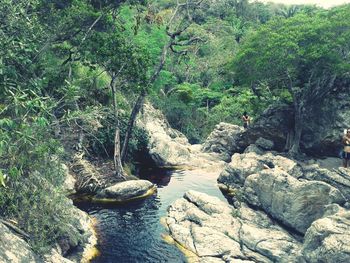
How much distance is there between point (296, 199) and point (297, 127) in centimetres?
1528

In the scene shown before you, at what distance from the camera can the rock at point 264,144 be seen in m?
39.6

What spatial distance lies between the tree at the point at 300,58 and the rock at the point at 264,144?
1860mm

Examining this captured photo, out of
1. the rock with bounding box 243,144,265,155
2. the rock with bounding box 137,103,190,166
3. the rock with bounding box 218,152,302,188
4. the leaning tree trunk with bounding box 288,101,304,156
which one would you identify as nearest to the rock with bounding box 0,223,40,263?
the rock with bounding box 218,152,302,188

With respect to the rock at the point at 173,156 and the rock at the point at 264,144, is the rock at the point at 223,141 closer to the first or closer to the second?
the rock at the point at 173,156

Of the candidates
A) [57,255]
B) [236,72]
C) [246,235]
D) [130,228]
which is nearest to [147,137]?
[236,72]

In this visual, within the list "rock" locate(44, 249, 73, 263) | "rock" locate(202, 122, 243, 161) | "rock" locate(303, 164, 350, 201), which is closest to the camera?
"rock" locate(44, 249, 73, 263)

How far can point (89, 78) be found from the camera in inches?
1266

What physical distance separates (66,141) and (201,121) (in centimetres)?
3231

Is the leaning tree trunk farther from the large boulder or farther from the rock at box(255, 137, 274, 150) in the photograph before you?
the rock at box(255, 137, 274, 150)

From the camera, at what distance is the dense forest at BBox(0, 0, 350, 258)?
56.6 ft

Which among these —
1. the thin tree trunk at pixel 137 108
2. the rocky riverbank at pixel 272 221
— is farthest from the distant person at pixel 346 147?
the thin tree trunk at pixel 137 108

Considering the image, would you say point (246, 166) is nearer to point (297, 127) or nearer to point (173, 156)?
point (297, 127)

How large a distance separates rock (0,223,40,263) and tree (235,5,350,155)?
84.6ft

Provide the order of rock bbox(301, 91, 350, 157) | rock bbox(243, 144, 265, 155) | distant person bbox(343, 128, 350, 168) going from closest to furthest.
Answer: distant person bbox(343, 128, 350, 168) < rock bbox(301, 91, 350, 157) < rock bbox(243, 144, 265, 155)
